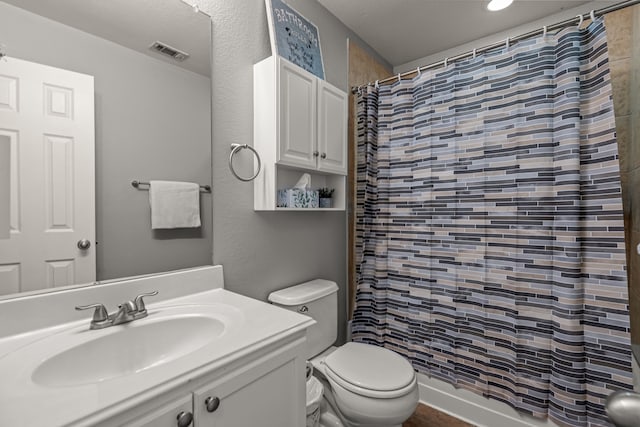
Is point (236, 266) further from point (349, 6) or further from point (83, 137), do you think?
point (349, 6)

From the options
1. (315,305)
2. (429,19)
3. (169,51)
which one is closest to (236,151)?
(169,51)

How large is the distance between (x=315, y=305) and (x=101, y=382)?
1021 millimetres

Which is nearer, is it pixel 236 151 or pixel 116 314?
pixel 116 314

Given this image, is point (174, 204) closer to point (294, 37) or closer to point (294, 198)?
point (294, 198)

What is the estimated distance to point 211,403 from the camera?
0.65 meters

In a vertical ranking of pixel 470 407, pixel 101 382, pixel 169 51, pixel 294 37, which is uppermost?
pixel 294 37

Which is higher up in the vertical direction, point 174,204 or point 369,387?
point 174,204

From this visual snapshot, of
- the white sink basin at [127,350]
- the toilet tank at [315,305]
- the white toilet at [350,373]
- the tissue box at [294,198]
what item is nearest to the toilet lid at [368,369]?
the white toilet at [350,373]

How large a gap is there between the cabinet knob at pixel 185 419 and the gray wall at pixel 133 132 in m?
0.61

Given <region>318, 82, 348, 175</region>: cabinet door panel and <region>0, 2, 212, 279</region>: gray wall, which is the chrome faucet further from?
<region>318, 82, 348, 175</region>: cabinet door panel

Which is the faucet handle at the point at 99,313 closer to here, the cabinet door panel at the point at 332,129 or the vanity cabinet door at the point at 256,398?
the vanity cabinet door at the point at 256,398

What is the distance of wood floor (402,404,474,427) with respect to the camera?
1577 mm

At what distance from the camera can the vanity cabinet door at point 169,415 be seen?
0.56m

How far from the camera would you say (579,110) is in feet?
4.09
